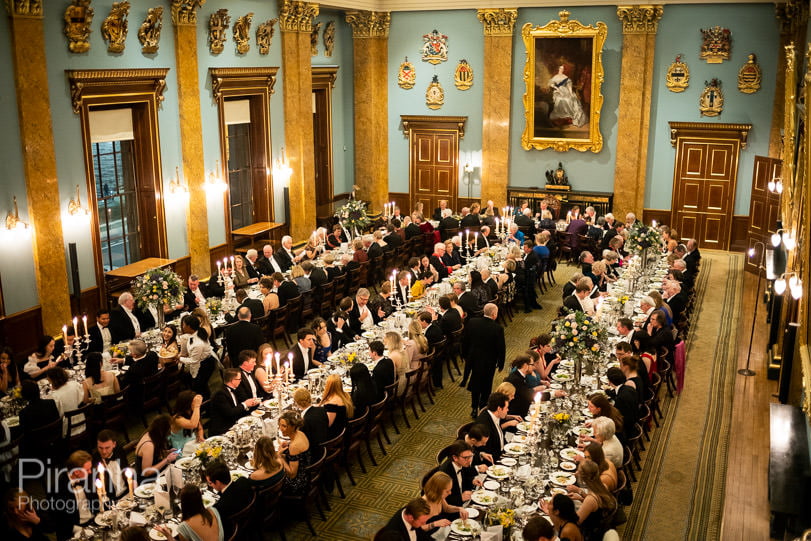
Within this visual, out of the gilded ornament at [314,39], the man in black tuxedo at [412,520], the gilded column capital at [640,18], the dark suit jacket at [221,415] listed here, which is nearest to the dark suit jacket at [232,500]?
the man in black tuxedo at [412,520]

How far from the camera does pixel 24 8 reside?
11484mm

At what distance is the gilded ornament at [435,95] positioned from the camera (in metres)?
21.9

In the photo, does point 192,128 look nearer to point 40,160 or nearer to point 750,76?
point 40,160

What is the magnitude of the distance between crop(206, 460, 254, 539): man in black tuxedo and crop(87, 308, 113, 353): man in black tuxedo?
15.5 feet

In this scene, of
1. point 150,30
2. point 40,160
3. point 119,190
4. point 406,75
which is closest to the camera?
point 40,160

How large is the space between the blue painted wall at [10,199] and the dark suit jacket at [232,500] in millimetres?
6837

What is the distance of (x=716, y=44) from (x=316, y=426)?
15.6m

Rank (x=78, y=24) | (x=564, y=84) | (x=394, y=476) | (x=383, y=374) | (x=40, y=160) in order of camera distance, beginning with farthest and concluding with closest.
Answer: (x=564, y=84)
(x=78, y=24)
(x=40, y=160)
(x=383, y=374)
(x=394, y=476)

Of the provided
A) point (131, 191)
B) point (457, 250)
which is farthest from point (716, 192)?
point (131, 191)

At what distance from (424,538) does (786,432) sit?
12.9ft

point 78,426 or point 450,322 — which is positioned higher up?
point 450,322

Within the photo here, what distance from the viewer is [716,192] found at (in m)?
19.5

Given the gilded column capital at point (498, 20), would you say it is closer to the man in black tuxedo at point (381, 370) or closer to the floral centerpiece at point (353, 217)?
the floral centerpiece at point (353, 217)

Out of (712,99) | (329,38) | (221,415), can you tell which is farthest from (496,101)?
(221,415)
